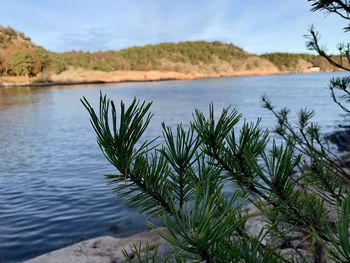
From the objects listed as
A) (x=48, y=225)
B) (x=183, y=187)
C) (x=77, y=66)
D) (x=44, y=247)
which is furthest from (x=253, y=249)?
(x=77, y=66)

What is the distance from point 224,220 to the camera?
798 mm

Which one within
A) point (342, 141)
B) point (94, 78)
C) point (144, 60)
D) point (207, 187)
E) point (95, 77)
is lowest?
point (342, 141)

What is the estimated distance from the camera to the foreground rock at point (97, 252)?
5.90 metres

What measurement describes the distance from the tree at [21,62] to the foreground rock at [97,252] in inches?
4142

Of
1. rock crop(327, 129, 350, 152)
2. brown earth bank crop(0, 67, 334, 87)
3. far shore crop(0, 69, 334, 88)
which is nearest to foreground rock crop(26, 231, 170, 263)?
rock crop(327, 129, 350, 152)

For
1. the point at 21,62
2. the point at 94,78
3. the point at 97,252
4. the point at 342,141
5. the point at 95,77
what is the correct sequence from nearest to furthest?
the point at 97,252
the point at 342,141
the point at 21,62
the point at 94,78
the point at 95,77

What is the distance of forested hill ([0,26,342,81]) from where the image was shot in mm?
106625

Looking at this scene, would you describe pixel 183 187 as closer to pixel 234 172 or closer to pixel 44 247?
pixel 234 172

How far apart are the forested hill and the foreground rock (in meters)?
105

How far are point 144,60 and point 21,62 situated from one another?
6607cm

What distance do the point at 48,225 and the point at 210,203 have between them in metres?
8.59

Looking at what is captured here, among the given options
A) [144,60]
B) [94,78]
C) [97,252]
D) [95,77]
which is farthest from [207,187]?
[144,60]

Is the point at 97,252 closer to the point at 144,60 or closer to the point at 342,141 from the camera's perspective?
the point at 342,141

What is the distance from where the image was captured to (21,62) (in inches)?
3989
